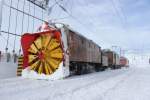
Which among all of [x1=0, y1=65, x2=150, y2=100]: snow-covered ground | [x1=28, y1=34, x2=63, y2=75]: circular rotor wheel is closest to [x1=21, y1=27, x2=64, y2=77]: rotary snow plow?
[x1=28, y1=34, x2=63, y2=75]: circular rotor wheel

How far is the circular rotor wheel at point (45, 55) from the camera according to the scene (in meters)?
11.6

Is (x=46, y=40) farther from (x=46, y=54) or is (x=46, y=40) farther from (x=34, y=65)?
(x=34, y=65)

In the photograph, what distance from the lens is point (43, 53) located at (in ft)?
39.2

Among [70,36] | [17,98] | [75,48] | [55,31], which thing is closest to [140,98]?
[17,98]

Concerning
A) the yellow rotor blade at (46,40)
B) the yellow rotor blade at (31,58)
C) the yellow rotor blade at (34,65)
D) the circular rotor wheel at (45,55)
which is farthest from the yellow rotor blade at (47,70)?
the yellow rotor blade at (46,40)

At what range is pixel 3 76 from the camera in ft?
40.4

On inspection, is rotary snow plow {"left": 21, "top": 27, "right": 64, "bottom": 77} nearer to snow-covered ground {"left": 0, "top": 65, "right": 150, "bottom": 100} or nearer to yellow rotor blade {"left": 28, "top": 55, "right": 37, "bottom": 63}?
yellow rotor blade {"left": 28, "top": 55, "right": 37, "bottom": 63}

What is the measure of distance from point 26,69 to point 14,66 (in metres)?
1.91

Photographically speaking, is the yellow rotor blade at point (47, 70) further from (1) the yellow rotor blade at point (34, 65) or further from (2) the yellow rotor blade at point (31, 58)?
(2) the yellow rotor blade at point (31, 58)

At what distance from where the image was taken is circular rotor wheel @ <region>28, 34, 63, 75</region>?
1155 cm

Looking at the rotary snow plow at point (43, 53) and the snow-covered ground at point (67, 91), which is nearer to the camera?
the snow-covered ground at point (67, 91)

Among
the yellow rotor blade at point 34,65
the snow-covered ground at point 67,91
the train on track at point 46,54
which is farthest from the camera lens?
the yellow rotor blade at point 34,65

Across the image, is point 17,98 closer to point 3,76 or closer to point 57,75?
point 57,75

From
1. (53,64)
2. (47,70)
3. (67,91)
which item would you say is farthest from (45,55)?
(67,91)
